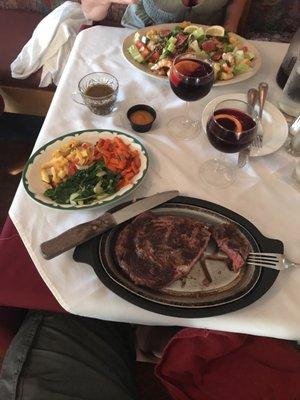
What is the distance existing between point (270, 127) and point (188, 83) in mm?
270

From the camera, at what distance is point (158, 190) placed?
833mm

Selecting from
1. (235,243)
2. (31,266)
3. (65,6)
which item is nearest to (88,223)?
(31,266)

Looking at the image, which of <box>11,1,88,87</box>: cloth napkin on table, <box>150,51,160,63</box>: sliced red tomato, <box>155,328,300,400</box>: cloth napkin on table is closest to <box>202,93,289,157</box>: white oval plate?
A: <box>150,51,160,63</box>: sliced red tomato

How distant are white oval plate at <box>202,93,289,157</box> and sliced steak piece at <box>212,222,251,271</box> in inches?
10.3

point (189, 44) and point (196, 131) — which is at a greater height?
point (189, 44)

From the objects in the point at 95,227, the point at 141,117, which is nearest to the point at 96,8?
the point at 141,117

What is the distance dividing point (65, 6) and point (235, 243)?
1.45 meters

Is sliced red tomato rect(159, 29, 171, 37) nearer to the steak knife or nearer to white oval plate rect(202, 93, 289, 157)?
white oval plate rect(202, 93, 289, 157)

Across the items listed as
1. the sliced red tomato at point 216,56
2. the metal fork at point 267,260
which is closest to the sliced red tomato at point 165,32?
the sliced red tomato at point 216,56

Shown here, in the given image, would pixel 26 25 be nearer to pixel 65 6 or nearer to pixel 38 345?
pixel 65 6

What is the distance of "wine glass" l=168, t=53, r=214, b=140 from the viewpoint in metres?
0.85

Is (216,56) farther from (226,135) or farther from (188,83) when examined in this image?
(226,135)

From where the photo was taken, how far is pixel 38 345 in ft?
2.91

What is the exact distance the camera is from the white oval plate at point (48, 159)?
2.52ft
